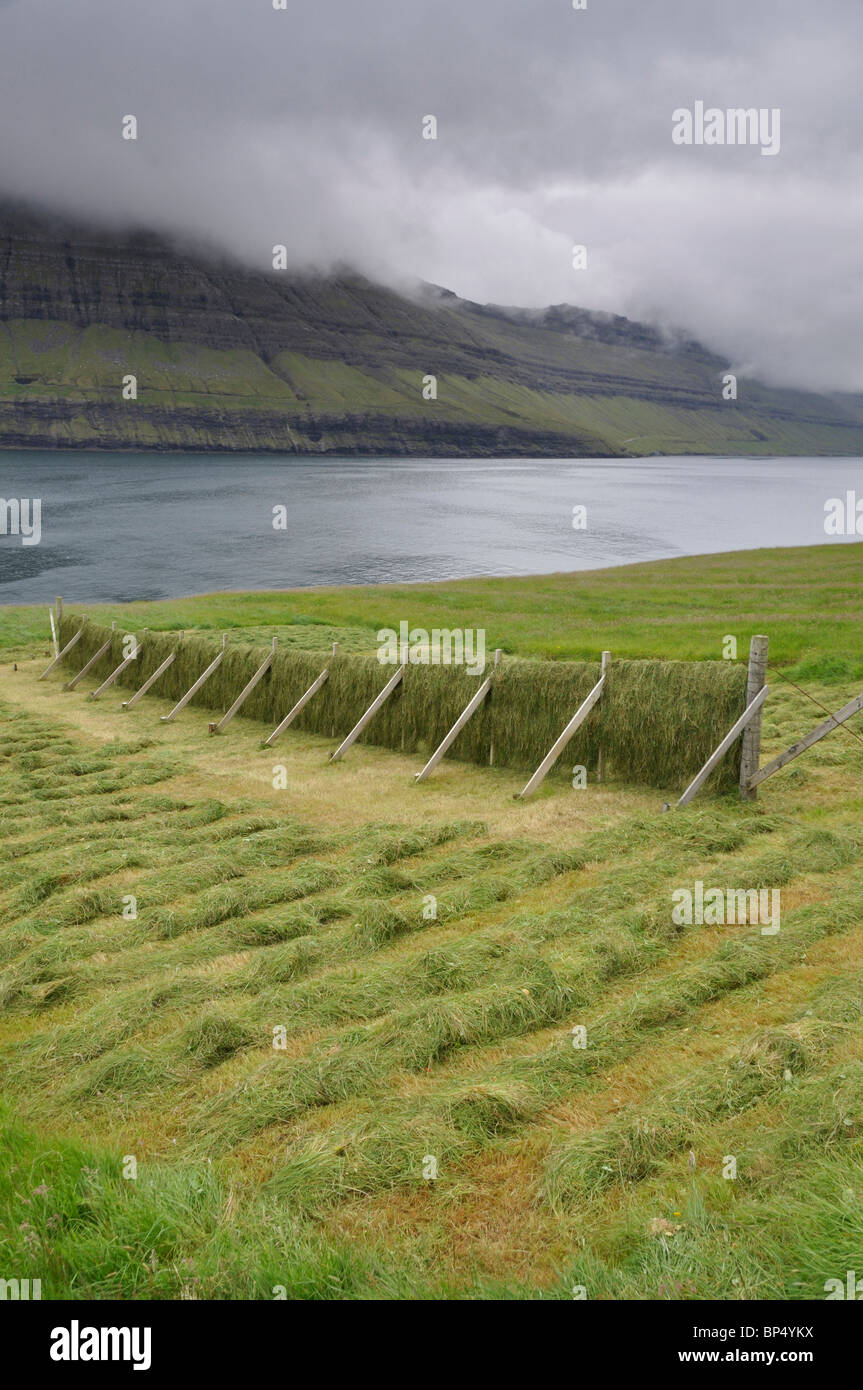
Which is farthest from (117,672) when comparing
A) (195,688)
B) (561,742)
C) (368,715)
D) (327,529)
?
(327,529)

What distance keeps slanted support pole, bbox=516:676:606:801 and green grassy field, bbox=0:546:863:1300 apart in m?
0.51

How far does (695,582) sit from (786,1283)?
53.7 metres

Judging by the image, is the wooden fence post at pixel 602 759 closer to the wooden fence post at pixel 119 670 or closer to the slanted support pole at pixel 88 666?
the wooden fence post at pixel 119 670

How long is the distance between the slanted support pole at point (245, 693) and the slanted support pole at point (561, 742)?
9559 mm

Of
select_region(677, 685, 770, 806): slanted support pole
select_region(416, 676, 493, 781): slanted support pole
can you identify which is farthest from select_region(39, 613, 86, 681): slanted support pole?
select_region(677, 685, 770, 806): slanted support pole

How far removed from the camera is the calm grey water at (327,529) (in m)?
77.2

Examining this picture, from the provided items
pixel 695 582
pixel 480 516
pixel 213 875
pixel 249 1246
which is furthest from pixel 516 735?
pixel 480 516

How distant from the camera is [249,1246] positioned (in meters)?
5.03

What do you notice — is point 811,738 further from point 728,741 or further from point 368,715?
point 368,715

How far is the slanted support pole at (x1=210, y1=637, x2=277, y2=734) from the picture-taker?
2372cm

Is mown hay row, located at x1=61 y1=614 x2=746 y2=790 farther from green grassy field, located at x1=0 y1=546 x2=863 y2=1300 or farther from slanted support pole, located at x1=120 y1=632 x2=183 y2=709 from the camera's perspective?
slanted support pole, located at x1=120 y1=632 x2=183 y2=709
